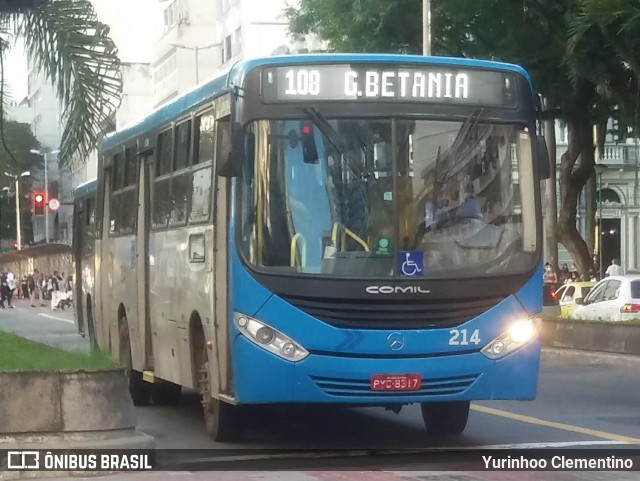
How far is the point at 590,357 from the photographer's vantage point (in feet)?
80.6

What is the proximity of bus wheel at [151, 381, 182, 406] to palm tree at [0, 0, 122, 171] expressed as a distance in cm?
582

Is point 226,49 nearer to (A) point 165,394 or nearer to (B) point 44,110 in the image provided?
(A) point 165,394

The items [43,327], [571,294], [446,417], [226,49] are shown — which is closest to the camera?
[446,417]

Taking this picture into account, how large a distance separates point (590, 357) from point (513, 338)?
42.1 ft

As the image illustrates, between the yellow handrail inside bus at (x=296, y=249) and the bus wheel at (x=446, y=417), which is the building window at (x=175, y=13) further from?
the yellow handrail inside bus at (x=296, y=249)

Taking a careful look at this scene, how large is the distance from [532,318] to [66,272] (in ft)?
211

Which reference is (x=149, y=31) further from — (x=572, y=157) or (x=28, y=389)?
(x=28, y=389)

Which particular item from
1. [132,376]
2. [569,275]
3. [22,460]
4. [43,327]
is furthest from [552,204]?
[22,460]

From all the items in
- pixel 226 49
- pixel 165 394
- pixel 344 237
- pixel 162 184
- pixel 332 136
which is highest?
pixel 226 49

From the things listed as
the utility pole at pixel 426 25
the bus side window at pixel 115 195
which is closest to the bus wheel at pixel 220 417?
the bus side window at pixel 115 195

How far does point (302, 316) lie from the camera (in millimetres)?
11586

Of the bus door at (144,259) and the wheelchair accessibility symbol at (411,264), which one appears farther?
the bus door at (144,259)

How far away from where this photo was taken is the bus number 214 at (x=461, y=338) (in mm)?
11812

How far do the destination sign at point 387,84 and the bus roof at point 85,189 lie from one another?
30.7ft
